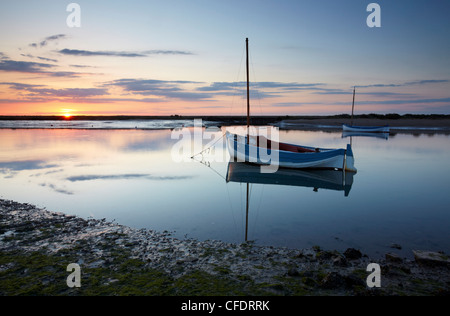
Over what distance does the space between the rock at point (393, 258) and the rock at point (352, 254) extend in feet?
1.89

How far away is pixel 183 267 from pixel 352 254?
382 centimetres

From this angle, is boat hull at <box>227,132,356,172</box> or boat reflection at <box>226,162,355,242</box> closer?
boat reflection at <box>226,162,355,242</box>

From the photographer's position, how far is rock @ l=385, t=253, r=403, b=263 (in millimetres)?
6289

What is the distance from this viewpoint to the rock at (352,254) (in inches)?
254

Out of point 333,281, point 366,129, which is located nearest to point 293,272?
point 333,281

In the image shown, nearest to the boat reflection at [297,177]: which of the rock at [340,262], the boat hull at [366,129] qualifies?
the rock at [340,262]

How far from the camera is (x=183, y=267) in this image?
5.88m

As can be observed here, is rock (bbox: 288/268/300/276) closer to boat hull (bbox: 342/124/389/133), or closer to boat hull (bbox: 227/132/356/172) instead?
boat hull (bbox: 227/132/356/172)

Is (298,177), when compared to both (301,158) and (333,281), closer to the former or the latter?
(301,158)

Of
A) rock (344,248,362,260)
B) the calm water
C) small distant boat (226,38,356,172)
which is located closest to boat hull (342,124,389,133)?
the calm water

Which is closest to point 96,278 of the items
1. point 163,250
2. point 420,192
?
point 163,250

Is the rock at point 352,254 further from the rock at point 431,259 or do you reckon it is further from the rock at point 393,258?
the rock at point 431,259

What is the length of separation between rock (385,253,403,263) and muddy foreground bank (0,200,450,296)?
0.8 inches
